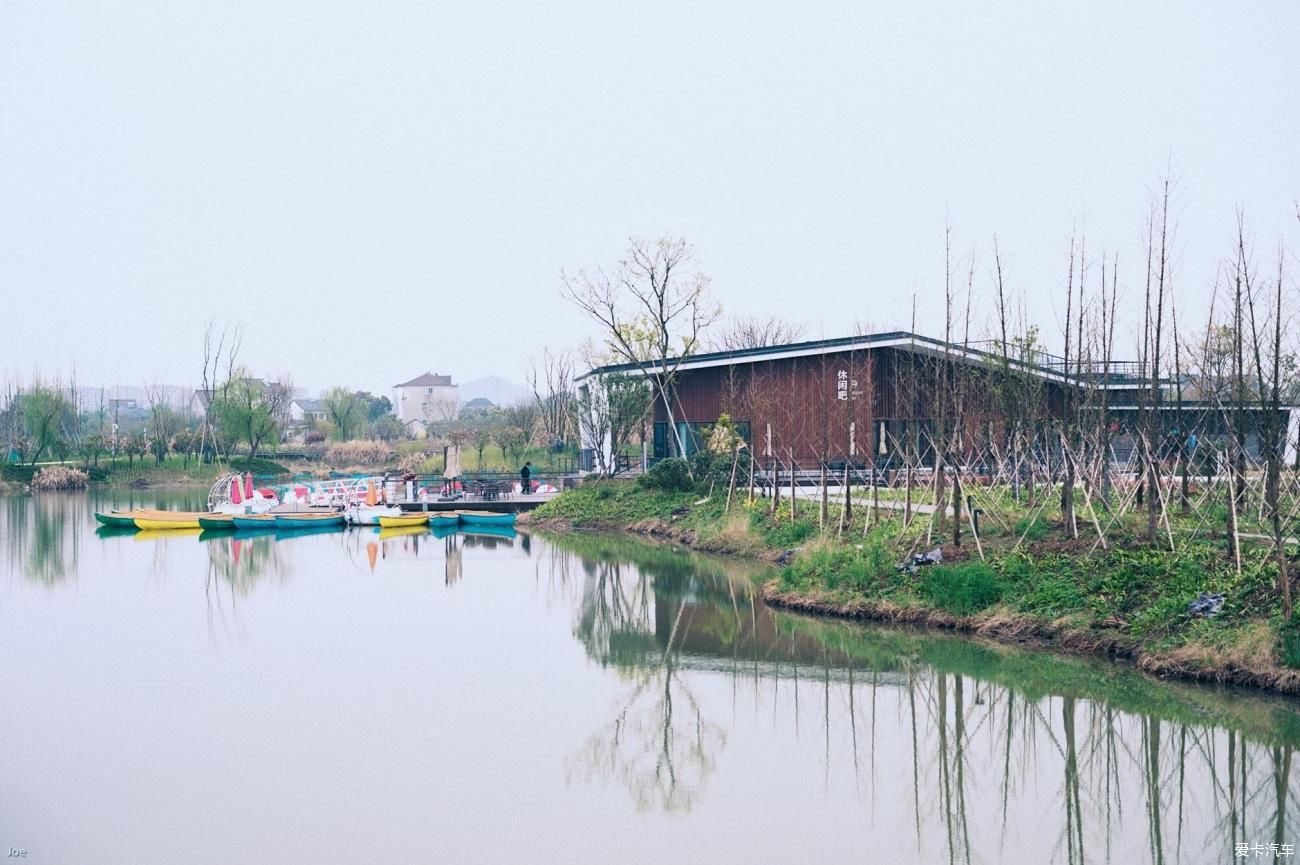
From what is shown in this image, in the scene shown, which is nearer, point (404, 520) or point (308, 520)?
point (404, 520)

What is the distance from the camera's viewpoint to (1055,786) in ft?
31.6

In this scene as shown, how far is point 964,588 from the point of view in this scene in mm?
14688

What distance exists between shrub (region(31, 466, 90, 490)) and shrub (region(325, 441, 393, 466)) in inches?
433

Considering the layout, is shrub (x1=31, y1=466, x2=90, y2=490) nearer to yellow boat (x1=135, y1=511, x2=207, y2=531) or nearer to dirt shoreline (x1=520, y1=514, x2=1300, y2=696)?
yellow boat (x1=135, y1=511, x2=207, y2=531)

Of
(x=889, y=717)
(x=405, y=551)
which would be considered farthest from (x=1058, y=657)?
(x=405, y=551)

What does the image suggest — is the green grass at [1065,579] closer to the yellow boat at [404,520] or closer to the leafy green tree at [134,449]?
the yellow boat at [404,520]

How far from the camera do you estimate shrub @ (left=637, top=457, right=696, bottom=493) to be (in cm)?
2898

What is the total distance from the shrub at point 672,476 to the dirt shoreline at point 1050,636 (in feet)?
33.8

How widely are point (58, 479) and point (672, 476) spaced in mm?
29429

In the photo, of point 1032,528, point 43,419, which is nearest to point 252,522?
point 1032,528

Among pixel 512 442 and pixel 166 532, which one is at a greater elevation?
pixel 512 442

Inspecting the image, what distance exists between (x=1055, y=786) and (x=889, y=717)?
2.30 metres

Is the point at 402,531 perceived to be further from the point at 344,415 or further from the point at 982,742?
the point at 344,415

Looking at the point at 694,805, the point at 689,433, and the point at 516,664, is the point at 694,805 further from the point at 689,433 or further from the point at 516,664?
the point at 689,433
